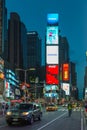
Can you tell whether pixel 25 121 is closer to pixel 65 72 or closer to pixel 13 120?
pixel 13 120

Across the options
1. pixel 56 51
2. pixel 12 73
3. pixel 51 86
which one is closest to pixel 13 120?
pixel 56 51

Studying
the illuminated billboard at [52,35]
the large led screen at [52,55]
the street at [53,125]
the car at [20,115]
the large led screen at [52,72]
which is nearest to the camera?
the street at [53,125]

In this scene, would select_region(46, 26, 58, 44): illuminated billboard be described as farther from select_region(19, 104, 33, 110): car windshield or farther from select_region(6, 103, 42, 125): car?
select_region(6, 103, 42, 125): car

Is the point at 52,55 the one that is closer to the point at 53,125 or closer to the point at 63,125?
the point at 63,125

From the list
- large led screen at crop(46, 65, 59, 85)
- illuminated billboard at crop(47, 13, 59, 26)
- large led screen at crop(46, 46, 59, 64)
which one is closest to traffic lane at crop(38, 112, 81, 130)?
large led screen at crop(46, 46, 59, 64)

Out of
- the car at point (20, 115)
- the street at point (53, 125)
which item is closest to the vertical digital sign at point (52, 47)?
the street at point (53, 125)

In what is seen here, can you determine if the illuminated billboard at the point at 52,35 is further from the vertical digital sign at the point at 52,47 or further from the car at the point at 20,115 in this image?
the car at the point at 20,115

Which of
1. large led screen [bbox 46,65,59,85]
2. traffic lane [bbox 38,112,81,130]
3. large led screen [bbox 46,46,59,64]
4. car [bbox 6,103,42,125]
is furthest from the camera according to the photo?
large led screen [bbox 46,65,59,85]

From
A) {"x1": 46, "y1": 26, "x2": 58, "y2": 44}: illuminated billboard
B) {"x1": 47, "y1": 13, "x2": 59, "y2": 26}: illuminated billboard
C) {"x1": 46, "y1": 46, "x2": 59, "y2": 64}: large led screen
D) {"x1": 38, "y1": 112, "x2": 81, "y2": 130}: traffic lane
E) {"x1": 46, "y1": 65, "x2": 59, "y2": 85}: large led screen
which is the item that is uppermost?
{"x1": 47, "y1": 13, "x2": 59, "y2": 26}: illuminated billboard

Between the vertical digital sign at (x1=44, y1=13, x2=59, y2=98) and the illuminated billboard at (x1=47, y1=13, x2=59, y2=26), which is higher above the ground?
the illuminated billboard at (x1=47, y1=13, x2=59, y2=26)

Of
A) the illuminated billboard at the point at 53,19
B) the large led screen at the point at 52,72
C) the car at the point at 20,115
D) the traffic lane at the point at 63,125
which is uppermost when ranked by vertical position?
the illuminated billboard at the point at 53,19

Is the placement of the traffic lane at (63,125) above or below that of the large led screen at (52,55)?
below

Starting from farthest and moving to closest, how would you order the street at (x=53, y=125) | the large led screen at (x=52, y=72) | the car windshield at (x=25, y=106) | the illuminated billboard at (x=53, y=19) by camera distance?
the large led screen at (x=52, y=72) < the illuminated billboard at (x=53, y=19) < the car windshield at (x=25, y=106) < the street at (x=53, y=125)

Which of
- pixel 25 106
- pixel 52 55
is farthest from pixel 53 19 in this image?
pixel 25 106
